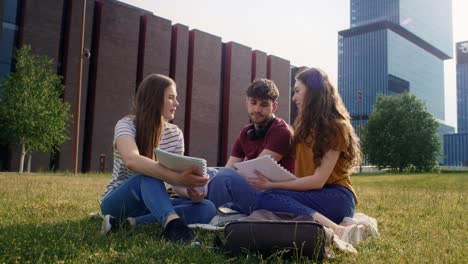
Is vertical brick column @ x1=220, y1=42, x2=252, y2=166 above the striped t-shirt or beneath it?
above

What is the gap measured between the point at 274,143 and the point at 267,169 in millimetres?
787

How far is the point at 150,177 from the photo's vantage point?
3418 mm

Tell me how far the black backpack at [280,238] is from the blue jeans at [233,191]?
1.10 m

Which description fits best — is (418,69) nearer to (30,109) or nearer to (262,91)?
(30,109)

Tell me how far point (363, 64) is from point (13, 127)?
115734 millimetres

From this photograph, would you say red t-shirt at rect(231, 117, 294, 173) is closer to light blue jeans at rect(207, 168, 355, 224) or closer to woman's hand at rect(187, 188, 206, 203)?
light blue jeans at rect(207, 168, 355, 224)

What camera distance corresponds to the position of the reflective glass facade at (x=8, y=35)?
23.9 meters

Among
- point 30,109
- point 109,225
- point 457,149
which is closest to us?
point 109,225

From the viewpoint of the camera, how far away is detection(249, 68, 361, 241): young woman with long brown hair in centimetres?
366

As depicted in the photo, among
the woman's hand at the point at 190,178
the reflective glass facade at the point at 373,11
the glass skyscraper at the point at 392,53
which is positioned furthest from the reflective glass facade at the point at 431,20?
the woman's hand at the point at 190,178

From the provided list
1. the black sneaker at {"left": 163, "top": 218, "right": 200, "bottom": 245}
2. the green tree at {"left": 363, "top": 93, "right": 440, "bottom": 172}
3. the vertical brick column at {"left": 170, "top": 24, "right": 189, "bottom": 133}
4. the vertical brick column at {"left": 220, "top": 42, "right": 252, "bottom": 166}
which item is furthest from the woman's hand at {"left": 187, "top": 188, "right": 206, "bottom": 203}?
the green tree at {"left": 363, "top": 93, "right": 440, "bottom": 172}

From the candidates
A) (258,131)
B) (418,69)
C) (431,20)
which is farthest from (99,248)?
(431,20)

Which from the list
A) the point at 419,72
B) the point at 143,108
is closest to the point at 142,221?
the point at 143,108

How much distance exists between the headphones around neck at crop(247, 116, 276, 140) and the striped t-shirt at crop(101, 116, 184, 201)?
998 millimetres
